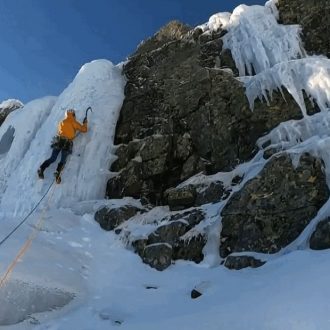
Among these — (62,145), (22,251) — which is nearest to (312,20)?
(62,145)

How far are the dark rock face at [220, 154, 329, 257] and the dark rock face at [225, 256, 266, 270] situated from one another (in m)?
0.38

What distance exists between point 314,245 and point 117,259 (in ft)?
15.6

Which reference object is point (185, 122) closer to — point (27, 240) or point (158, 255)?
point (158, 255)

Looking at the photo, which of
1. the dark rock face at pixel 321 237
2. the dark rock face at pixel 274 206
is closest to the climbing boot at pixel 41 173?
the dark rock face at pixel 274 206

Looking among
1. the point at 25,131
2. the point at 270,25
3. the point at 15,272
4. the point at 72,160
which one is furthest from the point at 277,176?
the point at 25,131

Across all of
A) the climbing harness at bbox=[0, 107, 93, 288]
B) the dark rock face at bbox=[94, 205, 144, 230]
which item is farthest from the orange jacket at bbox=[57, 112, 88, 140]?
the dark rock face at bbox=[94, 205, 144, 230]

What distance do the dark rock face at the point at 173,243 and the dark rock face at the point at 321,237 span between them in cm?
286

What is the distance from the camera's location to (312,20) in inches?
605

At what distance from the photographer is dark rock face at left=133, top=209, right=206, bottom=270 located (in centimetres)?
998

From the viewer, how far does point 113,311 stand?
779 cm

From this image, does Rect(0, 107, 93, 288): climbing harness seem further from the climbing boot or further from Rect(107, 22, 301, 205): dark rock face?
Rect(107, 22, 301, 205): dark rock face

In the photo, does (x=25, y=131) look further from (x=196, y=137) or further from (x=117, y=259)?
(x=117, y=259)

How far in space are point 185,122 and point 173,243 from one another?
16.4 feet

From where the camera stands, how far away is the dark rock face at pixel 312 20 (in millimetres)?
14789
